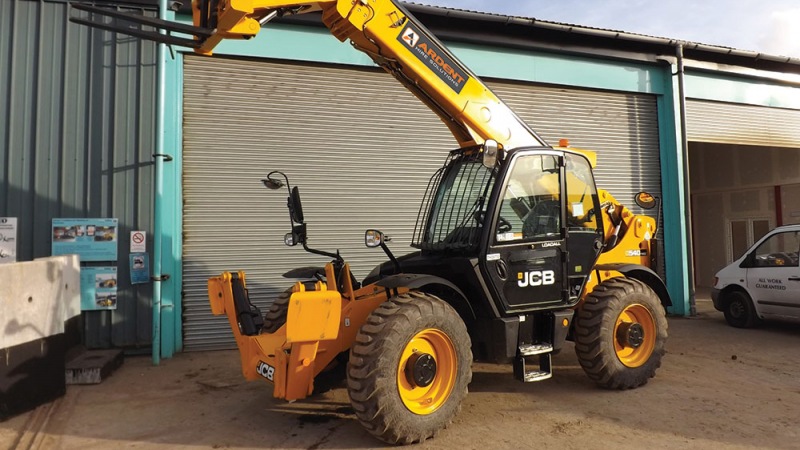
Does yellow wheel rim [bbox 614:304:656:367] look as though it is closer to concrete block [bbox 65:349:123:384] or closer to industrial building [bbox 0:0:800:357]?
industrial building [bbox 0:0:800:357]

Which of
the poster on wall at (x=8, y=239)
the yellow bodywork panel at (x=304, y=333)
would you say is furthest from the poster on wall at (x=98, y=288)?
the yellow bodywork panel at (x=304, y=333)

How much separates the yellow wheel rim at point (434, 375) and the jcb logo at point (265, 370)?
1.03 meters

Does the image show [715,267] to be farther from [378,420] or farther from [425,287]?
[378,420]

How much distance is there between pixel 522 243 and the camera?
4.71 meters

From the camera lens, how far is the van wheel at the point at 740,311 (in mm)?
8438

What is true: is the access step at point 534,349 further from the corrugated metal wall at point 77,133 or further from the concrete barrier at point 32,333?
the corrugated metal wall at point 77,133

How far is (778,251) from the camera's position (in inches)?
332

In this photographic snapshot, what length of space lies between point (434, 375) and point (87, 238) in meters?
5.43

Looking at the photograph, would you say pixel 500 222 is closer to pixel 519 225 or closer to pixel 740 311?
pixel 519 225

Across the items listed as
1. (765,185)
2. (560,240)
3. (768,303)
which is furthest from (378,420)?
(765,185)

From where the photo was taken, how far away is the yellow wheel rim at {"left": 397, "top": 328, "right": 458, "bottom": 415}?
3.98 meters

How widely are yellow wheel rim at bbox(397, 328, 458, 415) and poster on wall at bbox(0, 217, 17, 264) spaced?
230 inches

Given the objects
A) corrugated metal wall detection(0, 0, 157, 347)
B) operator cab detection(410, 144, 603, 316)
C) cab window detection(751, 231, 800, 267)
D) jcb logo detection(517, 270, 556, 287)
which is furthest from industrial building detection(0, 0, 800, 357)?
jcb logo detection(517, 270, 556, 287)

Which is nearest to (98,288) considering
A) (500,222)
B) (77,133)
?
(77,133)
